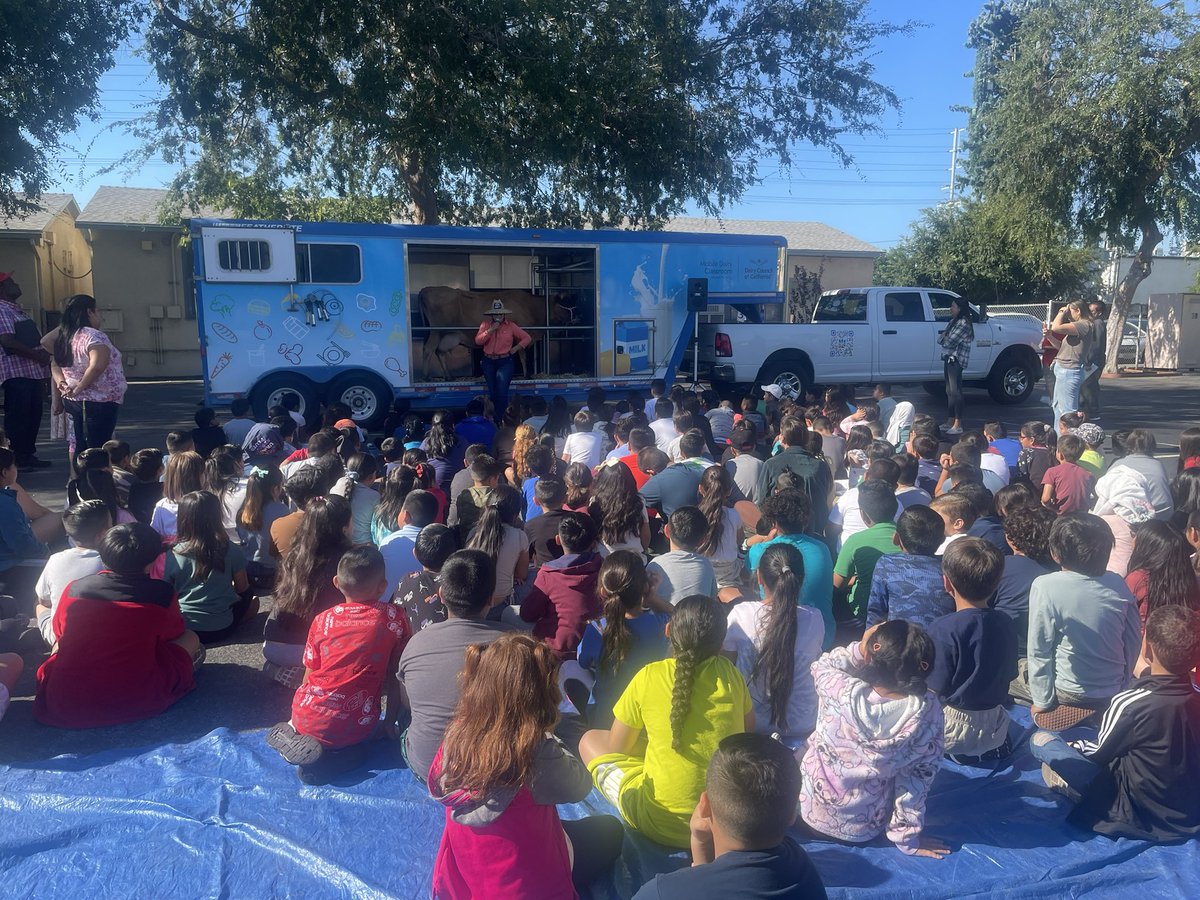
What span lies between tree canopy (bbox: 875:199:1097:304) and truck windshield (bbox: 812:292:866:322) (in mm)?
14460

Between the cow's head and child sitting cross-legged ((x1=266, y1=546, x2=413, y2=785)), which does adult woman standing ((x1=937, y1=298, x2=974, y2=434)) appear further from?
child sitting cross-legged ((x1=266, y1=546, x2=413, y2=785))

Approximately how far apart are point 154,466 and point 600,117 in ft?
33.1

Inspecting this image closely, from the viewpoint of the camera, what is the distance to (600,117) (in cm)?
1450

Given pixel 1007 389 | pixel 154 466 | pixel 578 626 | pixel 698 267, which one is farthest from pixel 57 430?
pixel 1007 389

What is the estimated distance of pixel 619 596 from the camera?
4.03 m

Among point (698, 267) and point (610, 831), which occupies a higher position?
point (698, 267)

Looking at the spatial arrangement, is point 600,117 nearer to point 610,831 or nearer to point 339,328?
point 339,328

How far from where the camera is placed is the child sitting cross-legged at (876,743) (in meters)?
3.32

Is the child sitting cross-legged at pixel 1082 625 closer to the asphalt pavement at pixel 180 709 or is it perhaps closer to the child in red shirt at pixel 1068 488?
the child in red shirt at pixel 1068 488

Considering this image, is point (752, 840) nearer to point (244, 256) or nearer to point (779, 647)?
point (779, 647)

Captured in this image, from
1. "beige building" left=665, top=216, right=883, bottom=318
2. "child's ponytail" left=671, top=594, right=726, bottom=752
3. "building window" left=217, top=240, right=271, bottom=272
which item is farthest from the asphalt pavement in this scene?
"beige building" left=665, top=216, right=883, bottom=318

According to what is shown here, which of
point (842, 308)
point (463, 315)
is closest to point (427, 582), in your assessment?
point (463, 315)

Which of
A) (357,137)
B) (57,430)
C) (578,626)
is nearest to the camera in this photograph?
(578,626)

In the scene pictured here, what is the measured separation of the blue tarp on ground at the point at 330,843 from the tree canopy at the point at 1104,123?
19759mm
